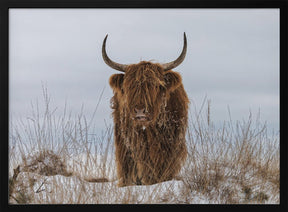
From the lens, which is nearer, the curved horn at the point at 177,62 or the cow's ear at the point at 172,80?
the curved horn at the point at 177,62

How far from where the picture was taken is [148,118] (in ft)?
19.4

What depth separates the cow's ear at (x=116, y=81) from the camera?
19.4 ft

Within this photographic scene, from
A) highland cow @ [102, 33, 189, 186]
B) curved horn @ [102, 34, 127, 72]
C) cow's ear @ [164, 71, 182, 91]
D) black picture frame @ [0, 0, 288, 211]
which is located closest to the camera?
black picture frame @ [0, 0, 288, 211]

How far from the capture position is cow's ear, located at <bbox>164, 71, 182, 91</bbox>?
19.5 ft

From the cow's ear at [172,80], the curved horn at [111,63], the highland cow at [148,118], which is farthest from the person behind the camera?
the cow's ear at [172,80]

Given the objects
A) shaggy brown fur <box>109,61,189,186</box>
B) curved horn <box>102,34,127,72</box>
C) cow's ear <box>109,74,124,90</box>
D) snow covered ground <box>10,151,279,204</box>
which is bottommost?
snow covered ground <box>10,151,279,204</box>

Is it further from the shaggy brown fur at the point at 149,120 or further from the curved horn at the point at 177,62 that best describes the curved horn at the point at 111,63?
the curved horn at the point at 177,62

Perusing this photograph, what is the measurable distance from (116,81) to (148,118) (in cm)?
51

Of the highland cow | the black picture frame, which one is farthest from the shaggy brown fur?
the black picture frame

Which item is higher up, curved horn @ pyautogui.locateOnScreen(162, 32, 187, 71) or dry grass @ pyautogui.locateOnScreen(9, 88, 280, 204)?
curved horn @ pyautogui.locateOnScreen(162, 32, 187, 71)

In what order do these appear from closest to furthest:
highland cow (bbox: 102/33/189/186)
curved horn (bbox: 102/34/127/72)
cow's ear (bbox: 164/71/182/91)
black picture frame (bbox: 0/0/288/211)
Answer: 1. black picture frame (bbox: 0/0/288/211)
2. curved horn (bbox: 102/34/127/72)
3. highland cow (bbox: 102/33/189/186)
4. cow's ear (bbox: 164/71/182/91)

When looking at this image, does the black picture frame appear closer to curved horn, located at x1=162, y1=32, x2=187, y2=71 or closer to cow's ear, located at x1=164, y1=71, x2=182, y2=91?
curved horn, located at x1=162, y1=32, x2=187, y2=71

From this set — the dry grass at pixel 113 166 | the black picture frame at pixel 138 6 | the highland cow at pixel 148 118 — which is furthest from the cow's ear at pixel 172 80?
the black picture frame at pixel 138 6
